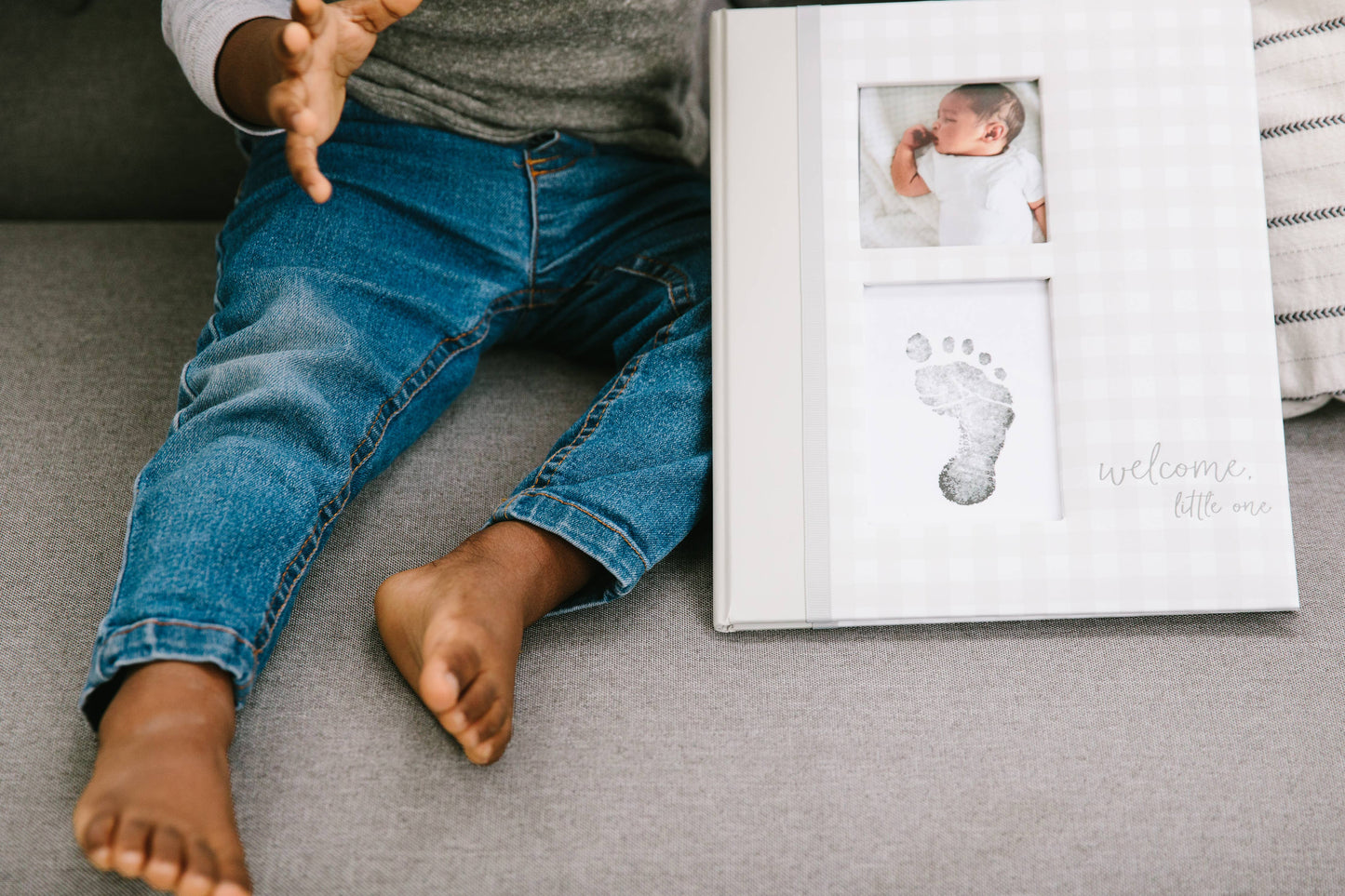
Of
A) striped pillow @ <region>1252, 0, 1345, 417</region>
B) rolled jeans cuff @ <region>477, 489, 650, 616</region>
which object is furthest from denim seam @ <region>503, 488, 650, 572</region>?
Result: striped pillow @ <region>1252, 0, 1345, 417</region>

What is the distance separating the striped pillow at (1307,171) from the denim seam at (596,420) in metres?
0.48

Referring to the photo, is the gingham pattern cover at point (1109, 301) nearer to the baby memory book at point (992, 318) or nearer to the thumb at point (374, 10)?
the baby memory book at point (992, 318)

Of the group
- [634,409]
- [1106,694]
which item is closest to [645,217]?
[634,409]

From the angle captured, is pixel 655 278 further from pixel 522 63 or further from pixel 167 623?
pixel 167 623

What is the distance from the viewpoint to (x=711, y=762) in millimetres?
580

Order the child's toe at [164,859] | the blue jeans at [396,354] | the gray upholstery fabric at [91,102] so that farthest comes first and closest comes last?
1. the gray upholstery fabric at [91,102]
2. the blue jeans at [396,354]
3. the child's toe at [164,859]

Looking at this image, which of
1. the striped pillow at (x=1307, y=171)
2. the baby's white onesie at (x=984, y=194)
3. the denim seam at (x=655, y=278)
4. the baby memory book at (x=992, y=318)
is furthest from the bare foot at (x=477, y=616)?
the striped pillow at (x=1307, y=171)

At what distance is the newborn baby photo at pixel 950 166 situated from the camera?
68 cm

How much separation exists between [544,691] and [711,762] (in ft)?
0.37

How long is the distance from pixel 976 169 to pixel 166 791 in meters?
0.61

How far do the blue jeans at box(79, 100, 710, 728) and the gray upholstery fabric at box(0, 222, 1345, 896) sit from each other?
1.9 inches

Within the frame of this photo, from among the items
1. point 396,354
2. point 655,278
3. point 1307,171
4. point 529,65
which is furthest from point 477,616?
point 1307,171

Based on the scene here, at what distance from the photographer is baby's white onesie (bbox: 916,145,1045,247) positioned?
68 cm

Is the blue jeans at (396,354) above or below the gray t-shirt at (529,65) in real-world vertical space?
below
